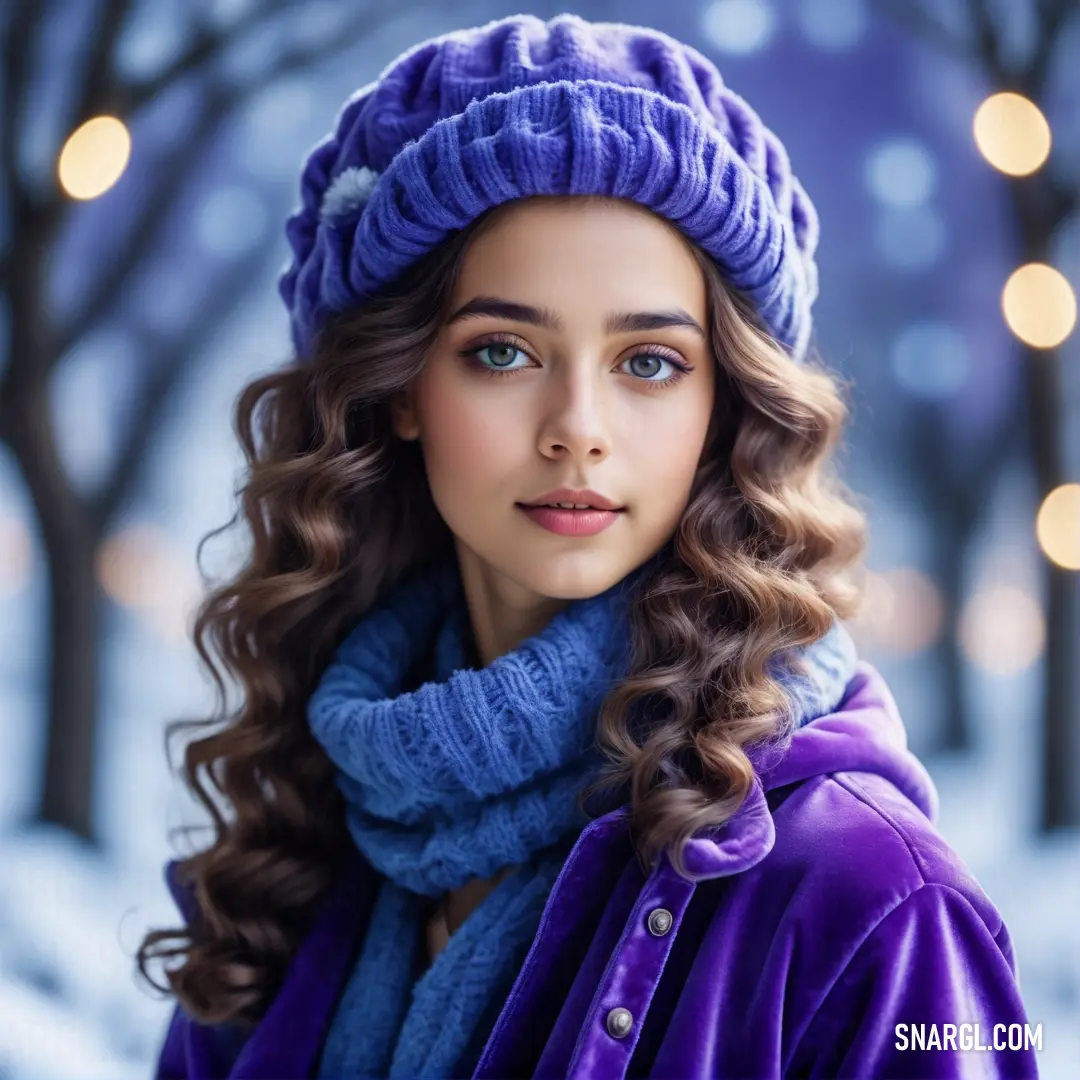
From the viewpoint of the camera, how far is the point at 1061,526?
6.46 ft

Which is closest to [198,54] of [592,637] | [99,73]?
[99,73]

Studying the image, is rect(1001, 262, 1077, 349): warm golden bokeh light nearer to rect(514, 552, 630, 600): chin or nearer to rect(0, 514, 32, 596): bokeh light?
rect(514, 552, 630, 600): chin

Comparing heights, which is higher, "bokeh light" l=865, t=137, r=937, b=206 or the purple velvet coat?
"bokeh light" l=865, t=137, r=937, b=206

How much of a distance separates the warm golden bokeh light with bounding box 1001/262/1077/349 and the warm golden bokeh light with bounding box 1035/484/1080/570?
26 cm

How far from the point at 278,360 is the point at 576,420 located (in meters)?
0.90

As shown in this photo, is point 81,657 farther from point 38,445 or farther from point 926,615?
point 926,615

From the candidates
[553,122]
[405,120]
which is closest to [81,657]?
[405,120]

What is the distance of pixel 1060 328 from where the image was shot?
194cm

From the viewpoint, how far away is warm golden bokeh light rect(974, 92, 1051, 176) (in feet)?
6.33

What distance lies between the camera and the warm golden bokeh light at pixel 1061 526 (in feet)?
6.41

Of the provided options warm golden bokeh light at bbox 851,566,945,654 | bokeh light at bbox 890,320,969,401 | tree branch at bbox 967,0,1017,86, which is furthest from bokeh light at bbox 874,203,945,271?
warm golden bokeh light at bbox 851,566,945,654

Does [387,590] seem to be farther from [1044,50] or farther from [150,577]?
[1044,50]

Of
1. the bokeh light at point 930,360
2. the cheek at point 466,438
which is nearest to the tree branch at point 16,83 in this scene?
the cheek at point 466,438

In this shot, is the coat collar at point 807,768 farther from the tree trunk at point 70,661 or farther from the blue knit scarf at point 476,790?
the tree trunk at point 70,661
